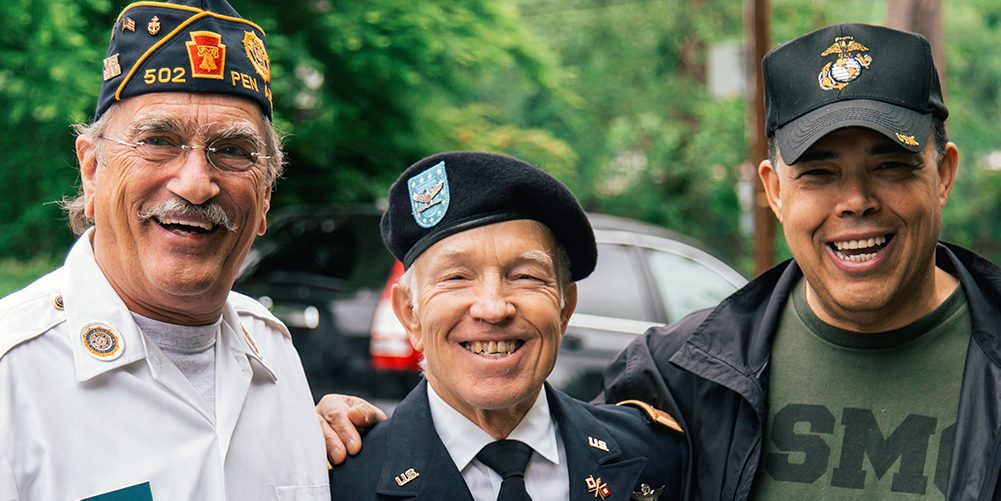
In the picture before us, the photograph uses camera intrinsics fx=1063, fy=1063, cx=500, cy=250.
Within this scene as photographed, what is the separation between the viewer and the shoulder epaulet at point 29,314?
206 centimetres

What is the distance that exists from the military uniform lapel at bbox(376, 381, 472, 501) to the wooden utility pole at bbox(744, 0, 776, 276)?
735 cm

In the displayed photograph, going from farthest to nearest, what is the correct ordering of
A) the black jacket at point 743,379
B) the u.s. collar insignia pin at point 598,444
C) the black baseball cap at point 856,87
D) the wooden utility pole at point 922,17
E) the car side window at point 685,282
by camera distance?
the wooden utility pole at point 922,17 → the car side window at point 685,282 → the u.s. collar insignia pin at point 598,444 → the black baseball cap at point 856,87 → the black jacket at point 743,379

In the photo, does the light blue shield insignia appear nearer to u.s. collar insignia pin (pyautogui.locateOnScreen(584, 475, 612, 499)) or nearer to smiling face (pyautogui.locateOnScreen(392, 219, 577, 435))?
smiling face (pyautogui.locateOnScreen(392, 219, 577, 435))

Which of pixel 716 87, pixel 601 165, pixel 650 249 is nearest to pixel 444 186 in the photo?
pixel 650 249

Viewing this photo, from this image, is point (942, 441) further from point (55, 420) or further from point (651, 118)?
point (651, 118)

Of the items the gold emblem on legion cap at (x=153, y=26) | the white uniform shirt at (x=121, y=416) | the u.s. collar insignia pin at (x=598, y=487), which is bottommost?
the u.s. collar insignia pin at (x=598, y=487)

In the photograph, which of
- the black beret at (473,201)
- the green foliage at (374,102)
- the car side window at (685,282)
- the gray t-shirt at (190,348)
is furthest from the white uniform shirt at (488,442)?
the car side window at (685,282)

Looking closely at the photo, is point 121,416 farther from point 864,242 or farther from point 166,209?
point 864,242

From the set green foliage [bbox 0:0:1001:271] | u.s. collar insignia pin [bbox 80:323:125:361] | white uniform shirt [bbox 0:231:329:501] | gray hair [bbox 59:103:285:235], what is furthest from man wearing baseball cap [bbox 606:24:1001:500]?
green foliage [bbox 0:0:1001:271]

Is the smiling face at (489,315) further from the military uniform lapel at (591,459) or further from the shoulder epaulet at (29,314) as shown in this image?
the shoulder epaulet at (29,314)

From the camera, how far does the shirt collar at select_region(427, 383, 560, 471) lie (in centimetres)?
255

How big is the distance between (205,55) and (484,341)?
35.2 inches

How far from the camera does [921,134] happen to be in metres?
2.50

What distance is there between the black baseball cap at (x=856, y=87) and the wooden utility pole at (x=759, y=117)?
22.9 feet
